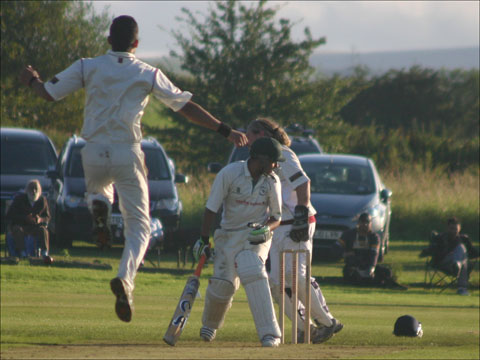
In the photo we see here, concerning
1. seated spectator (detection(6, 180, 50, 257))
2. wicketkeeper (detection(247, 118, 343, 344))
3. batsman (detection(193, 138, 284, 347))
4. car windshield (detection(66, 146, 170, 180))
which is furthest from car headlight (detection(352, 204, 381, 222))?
batsman (detection(193, 138, 284, 347))

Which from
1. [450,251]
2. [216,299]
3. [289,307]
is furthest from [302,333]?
[450,251]

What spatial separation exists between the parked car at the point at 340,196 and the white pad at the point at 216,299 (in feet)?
30.0

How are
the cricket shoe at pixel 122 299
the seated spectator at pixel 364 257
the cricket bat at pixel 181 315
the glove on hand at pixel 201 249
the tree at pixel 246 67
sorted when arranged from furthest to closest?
the tree at pixel 246 67 < the seated spectator at pixel 364 257 < the glove on hand at pixel 201 249 < the cricket bat at pixel 181 315 < the cricket shoe at pixel 122 299

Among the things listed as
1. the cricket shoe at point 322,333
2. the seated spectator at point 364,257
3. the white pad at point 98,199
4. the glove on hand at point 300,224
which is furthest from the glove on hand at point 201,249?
the seated spectator at point 364,257

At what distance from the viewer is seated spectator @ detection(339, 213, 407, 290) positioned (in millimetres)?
18625

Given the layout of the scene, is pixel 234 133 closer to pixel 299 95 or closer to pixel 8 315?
pixel 8 315

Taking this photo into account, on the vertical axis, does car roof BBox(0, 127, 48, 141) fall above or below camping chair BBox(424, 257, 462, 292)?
above

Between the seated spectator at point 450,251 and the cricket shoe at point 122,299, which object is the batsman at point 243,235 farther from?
the seated spectator at point 450,251

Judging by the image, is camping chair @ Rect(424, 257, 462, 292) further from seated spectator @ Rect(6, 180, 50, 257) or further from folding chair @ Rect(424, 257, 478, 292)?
seated spectator @ Rect(6, 180, 50, 257)

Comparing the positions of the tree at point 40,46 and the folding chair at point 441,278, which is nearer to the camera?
the folding chair at point 441,278

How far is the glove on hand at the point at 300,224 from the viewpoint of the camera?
31.8ft

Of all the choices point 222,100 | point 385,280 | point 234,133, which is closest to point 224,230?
point 234,133

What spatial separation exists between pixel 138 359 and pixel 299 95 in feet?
75.7

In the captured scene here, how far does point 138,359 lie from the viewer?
14.5m
